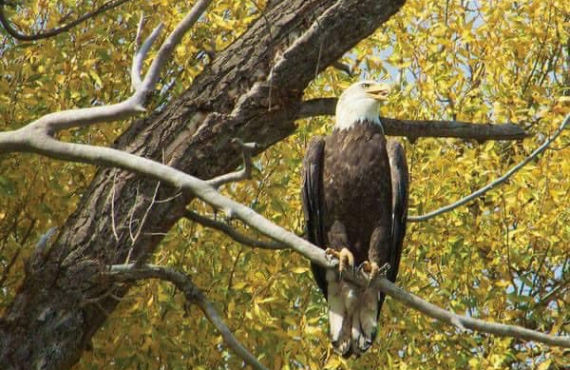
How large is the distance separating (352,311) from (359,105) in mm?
1005

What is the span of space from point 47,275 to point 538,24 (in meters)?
3.45

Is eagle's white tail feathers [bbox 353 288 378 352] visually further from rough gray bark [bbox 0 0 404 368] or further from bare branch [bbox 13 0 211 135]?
bare branch [bbox 13 0 211 135]

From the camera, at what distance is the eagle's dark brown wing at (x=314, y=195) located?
19.6 feet

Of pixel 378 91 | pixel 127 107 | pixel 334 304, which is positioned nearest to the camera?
pixel 127 107

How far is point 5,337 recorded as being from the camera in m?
5.04

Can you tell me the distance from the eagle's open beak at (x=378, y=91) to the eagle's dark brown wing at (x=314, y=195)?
357 mm

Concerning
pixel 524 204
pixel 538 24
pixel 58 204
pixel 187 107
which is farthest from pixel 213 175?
pixel 538 24

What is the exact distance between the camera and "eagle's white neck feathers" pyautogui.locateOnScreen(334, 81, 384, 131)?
19.8 ft

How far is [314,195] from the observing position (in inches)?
237

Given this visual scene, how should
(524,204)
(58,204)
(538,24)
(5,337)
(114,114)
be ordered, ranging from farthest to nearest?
(538,24), (524,204), (58,204), (5,337), (114,114)

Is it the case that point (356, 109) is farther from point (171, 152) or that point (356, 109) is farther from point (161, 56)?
point (161, 56)

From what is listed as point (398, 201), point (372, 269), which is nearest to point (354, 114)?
point (398, 201)

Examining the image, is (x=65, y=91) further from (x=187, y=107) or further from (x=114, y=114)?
(x=114, y=114)

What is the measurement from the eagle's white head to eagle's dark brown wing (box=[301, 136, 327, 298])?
179 millimetres
